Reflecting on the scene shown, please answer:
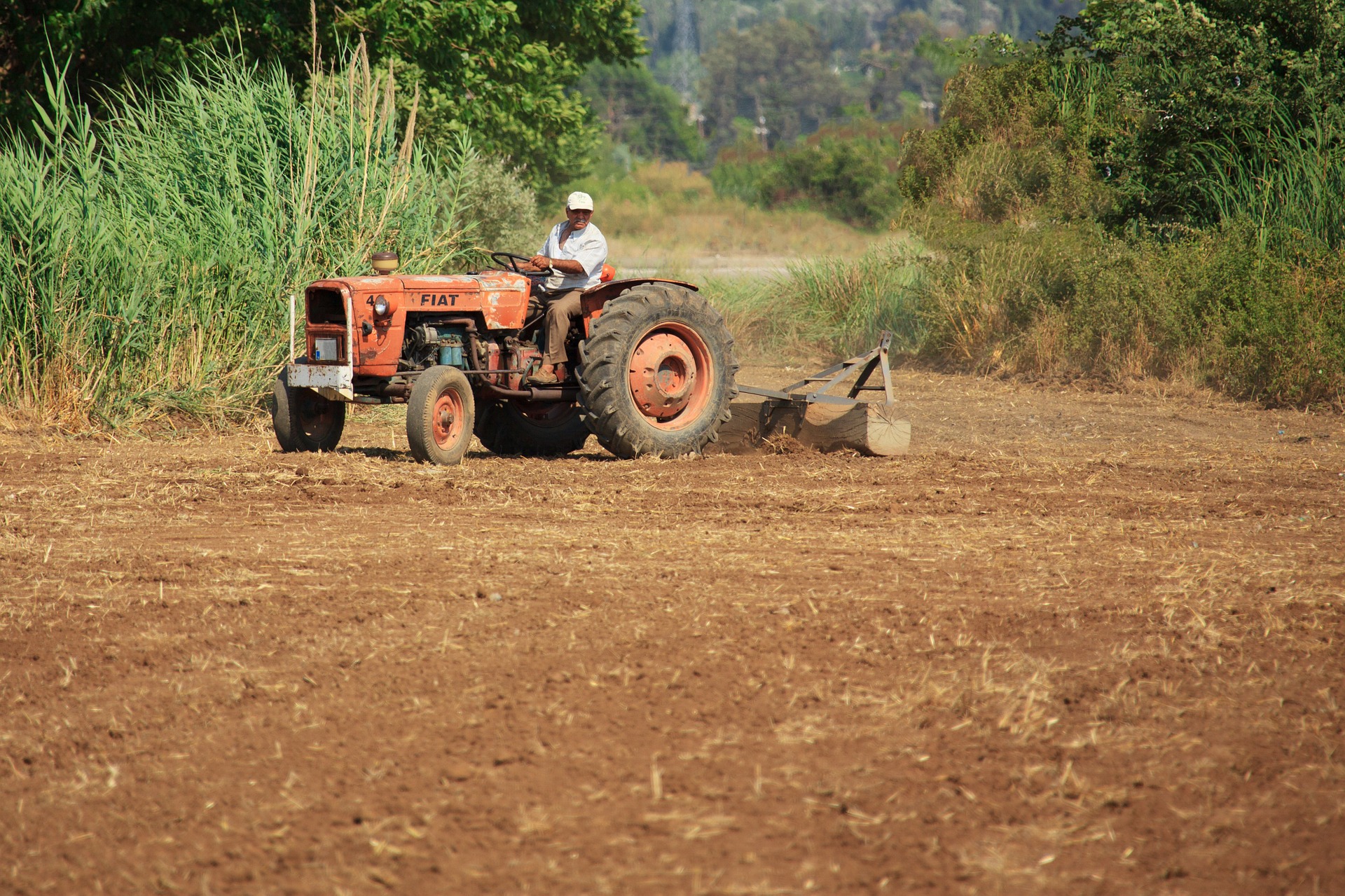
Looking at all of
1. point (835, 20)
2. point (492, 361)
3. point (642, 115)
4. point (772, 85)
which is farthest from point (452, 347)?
point (835, 20)

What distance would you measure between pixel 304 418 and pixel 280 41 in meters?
7.16

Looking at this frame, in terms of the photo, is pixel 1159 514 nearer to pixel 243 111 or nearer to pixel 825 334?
pixel 243 111

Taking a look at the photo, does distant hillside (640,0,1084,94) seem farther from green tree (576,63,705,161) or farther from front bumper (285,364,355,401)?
front bumper (285,364,355,401)

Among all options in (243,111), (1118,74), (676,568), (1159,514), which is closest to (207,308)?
(243,111)

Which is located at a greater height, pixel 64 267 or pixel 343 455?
pixel 64 267

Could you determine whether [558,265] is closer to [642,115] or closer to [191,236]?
[191,236]

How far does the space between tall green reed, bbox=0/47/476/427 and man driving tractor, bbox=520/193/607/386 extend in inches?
107

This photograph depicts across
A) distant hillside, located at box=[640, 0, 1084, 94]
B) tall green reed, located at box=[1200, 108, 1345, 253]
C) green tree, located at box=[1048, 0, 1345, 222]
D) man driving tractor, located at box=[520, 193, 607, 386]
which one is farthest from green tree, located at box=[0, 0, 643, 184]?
distant hillside, located at box=[640, 0, 1084, 94]

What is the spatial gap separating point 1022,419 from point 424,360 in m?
5.03

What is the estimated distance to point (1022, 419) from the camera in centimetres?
1036

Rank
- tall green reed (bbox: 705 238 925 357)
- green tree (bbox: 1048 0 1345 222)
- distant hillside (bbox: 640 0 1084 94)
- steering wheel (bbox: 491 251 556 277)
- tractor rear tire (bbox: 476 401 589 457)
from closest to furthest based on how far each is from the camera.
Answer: steering wheel (bbox: 491 251 556 277) < tractor rear tire (bbox: 476 401 589 457) < green tree (bbox: 1048 0 1345 222) < tall green reed (bbox: 705 238 925 357) < distant hillside (bbox: 640 0 1084 94)

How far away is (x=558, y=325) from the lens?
7969mm

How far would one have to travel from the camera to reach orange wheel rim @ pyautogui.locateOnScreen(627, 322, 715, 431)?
8102mm

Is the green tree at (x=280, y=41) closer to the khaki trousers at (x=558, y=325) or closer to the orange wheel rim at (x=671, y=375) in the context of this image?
the khaki trousers at (x=558, y=325)
